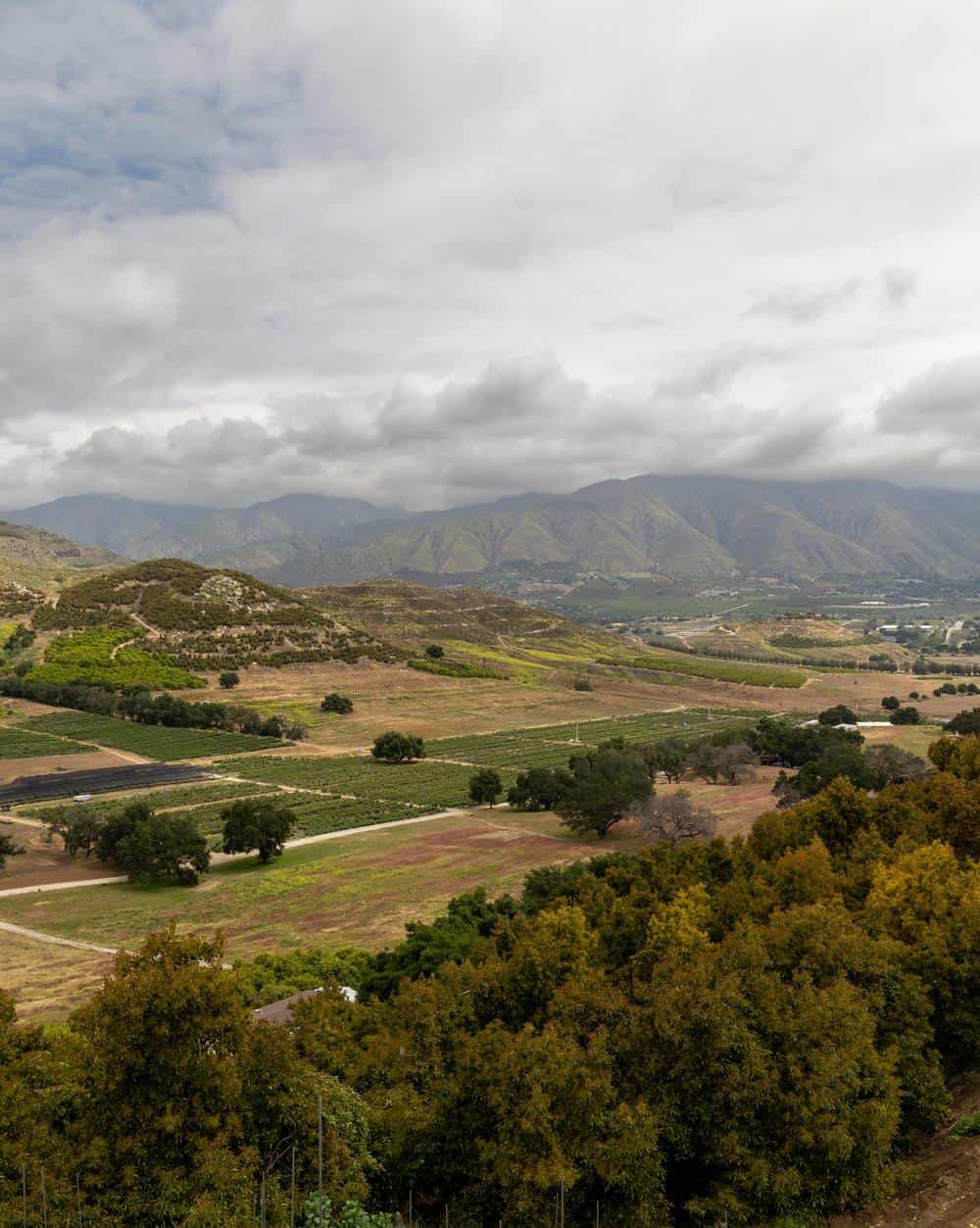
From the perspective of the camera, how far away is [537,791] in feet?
254

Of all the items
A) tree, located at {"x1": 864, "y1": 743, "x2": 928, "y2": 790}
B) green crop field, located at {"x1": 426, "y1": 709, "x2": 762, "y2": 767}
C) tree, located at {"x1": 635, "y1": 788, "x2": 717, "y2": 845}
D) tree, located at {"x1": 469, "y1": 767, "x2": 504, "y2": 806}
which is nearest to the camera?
tree, located at {"x1": 635, "y1": 788, "x2": 717, "y2": 845}

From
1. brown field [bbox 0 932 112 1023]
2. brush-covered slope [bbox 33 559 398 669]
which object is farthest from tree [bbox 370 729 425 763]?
brush-covered slope [bbox 33 559 398 669]

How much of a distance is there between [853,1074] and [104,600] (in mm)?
175625

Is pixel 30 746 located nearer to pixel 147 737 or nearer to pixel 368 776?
Answer: pixel 147 737

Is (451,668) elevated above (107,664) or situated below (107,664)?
below

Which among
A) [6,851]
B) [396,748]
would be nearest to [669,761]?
[396,748]

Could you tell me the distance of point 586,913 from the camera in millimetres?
34406

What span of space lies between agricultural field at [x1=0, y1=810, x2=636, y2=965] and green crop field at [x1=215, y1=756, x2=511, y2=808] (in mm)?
13516

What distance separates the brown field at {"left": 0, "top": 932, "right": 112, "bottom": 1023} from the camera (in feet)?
117

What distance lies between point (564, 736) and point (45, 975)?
288ft

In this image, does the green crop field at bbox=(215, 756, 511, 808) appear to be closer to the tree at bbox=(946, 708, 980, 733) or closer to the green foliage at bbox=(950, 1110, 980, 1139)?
the tree at bbox=(946, 708, 980, 733)

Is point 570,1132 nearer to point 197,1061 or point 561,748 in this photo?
point 197,1061

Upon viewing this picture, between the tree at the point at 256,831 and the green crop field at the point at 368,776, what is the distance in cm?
2025

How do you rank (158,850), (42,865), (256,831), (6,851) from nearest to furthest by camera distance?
(158,850), (6,851), (42,865), (256,831)
